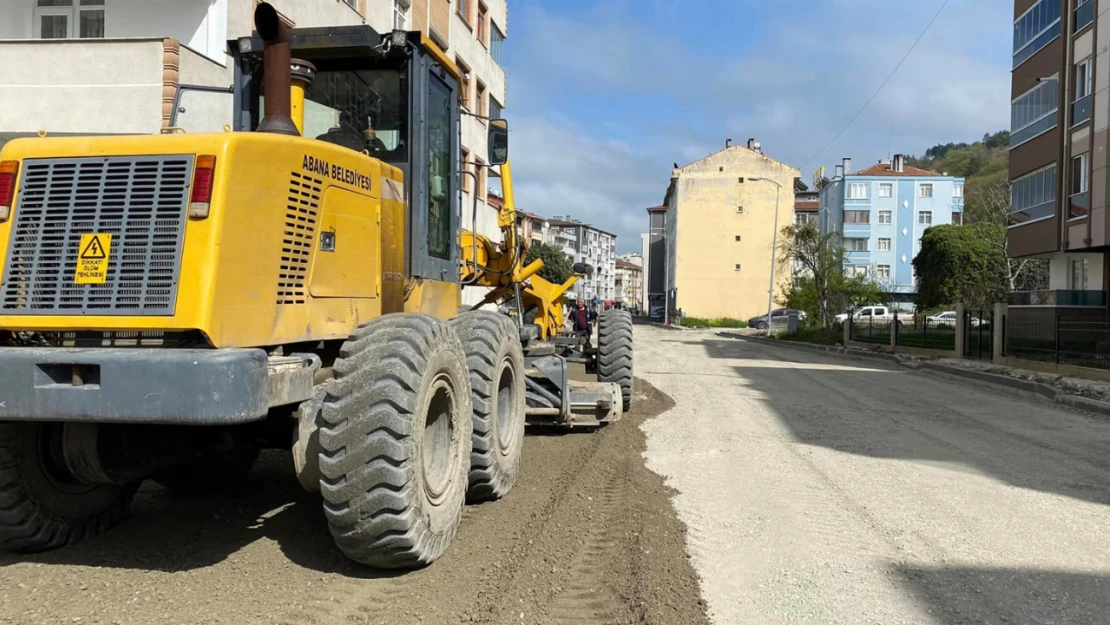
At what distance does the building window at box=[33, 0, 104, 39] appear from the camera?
14820 mm

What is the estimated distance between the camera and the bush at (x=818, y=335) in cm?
3424

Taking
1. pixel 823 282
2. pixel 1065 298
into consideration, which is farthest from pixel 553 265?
pixel 1065 298

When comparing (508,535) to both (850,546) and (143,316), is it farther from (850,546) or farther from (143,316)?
(143,316)

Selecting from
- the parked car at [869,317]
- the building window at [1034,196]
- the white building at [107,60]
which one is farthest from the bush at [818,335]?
the white building at [107,60]

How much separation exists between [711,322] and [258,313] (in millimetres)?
65507

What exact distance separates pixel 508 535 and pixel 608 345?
6.01m

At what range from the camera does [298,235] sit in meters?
4.21

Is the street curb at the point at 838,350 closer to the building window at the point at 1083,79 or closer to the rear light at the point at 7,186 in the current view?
the building window at the point at 1083,79

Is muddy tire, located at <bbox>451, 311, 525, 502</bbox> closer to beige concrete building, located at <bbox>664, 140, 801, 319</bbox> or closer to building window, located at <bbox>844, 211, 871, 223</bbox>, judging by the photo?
beige concrete building, located at <bbox>664, 140, 801, 319</bbox>

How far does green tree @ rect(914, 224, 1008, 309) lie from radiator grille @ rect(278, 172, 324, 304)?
52.6 m

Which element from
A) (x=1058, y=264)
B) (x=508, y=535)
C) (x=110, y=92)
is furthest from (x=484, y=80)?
(x=508, y=535)

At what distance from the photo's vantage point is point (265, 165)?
3965 mm

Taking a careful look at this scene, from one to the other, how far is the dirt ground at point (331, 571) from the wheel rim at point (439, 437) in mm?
438

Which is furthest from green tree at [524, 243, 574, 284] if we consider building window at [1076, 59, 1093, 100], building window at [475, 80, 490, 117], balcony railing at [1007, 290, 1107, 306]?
building window at [1076, 59, 1093, 100]
